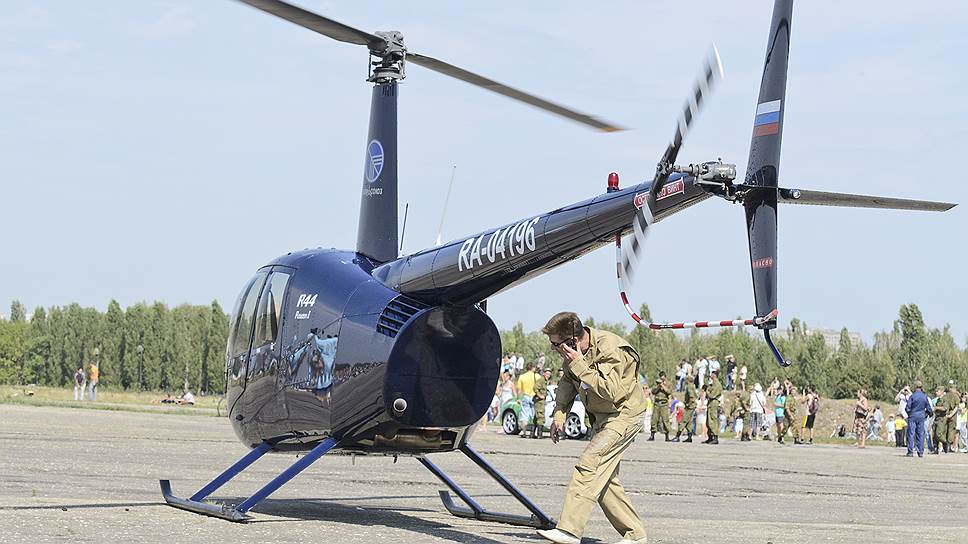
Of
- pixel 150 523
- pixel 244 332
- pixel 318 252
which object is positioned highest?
pixel 318 252

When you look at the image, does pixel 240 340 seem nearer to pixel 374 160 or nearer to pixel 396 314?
pixel 374 160

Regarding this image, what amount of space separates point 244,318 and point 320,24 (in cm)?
324

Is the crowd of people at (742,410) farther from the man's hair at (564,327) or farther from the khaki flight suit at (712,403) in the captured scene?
the man's hair at (564,327)

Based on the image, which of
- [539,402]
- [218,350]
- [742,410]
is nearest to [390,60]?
[539,402]

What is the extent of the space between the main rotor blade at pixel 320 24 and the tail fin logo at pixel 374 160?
3.32 ft

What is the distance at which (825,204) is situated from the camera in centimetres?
956

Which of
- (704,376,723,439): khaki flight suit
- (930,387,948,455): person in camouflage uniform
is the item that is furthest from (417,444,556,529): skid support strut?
(930,387,948,455): person in camouflage uniform

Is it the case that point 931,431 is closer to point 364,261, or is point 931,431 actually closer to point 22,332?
point 364,261

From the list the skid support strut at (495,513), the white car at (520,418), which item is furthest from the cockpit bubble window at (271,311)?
the white car at (520,418)

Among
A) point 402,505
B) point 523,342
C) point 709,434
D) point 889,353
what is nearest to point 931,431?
point 709,434

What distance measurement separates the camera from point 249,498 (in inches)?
433

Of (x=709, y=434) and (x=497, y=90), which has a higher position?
(x=497, y=90)

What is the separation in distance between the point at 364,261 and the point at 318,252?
1.65ft

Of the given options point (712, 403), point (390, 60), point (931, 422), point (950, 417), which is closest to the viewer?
point (390, 60)
